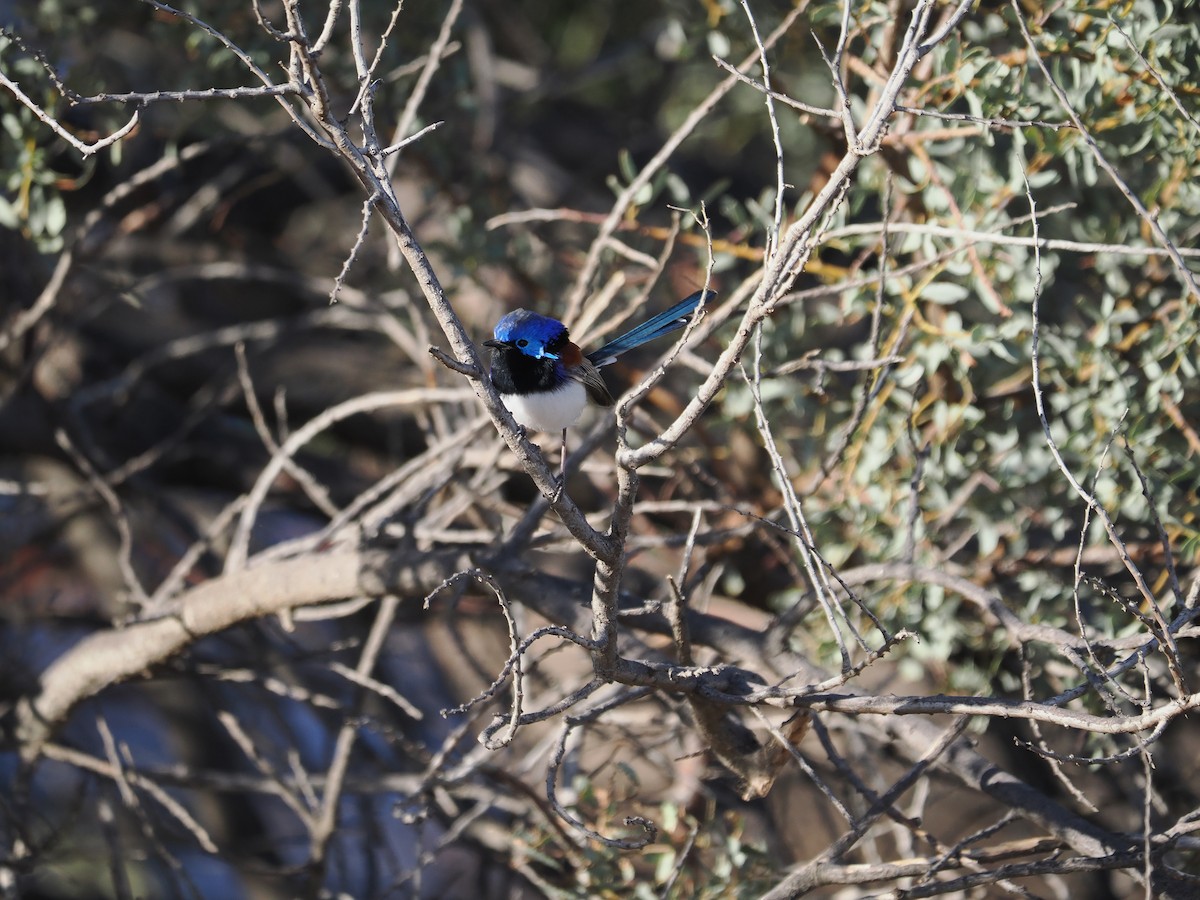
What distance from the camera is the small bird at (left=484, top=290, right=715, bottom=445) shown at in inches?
111

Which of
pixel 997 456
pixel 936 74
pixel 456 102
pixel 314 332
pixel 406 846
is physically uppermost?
pixel 456 102

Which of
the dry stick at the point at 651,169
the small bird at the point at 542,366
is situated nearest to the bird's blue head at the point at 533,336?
the small bird at the point at 542,366

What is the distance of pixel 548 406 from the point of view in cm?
281

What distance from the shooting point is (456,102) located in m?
4.32

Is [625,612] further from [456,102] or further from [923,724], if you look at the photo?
[456,102]

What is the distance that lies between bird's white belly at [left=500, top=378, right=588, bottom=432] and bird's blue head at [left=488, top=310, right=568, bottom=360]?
0.31 ft

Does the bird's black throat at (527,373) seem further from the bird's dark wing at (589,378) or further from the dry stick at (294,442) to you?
the dry stick at (294,442)

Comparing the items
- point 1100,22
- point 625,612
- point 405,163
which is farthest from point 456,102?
point 625,612

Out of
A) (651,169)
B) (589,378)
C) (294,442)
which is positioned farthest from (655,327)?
(294,442)

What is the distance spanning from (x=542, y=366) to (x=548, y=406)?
0.11 meters

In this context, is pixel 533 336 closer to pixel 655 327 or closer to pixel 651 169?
pixel 655 327

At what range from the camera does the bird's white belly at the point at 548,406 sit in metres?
2.81

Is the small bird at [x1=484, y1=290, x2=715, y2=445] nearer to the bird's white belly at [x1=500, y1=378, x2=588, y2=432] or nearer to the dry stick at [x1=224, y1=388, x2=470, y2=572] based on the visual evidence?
the bird's white belly at [x1=500, y1=378, x2=588, y2=432]

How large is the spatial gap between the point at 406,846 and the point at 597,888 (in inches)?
202
